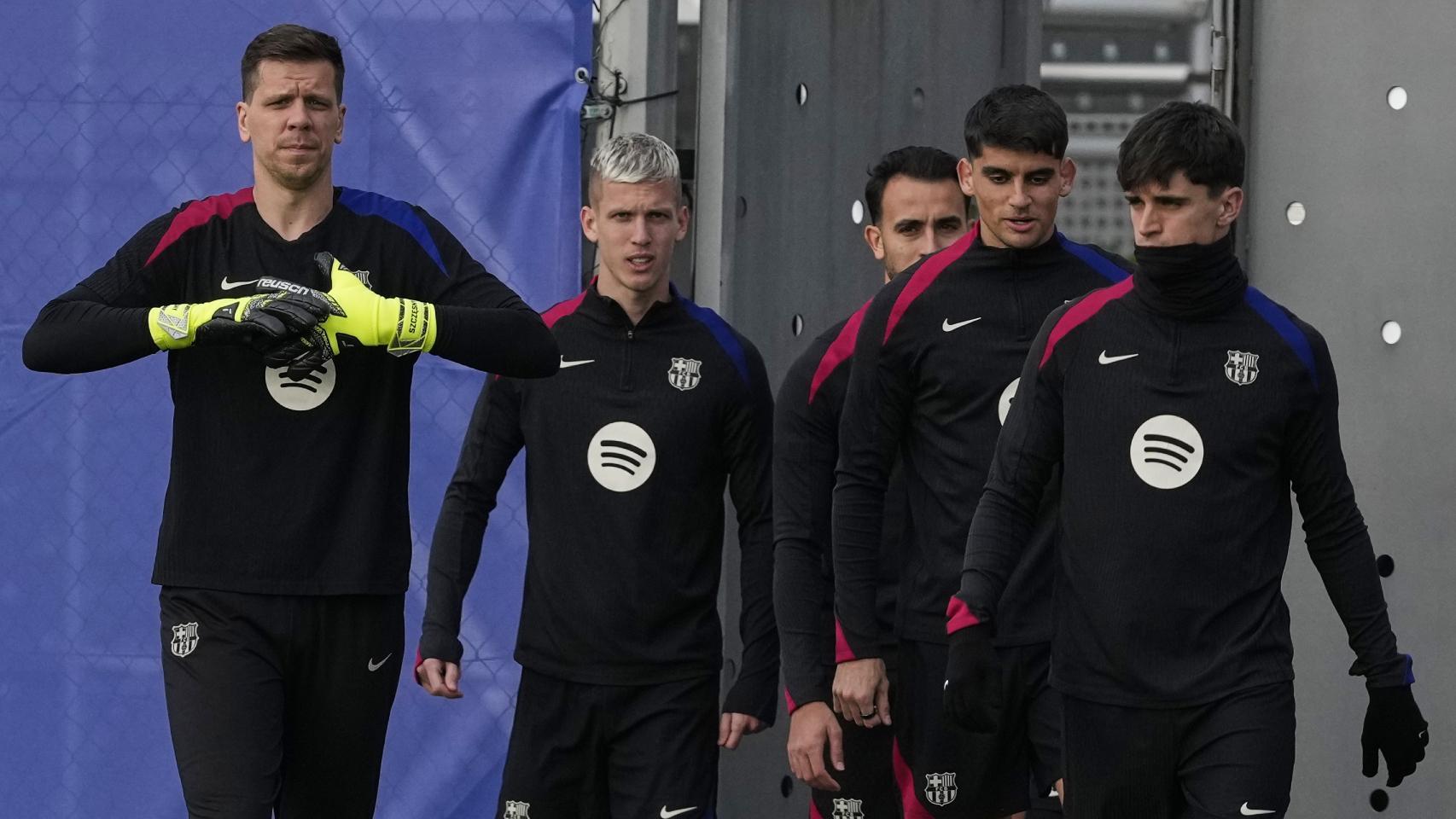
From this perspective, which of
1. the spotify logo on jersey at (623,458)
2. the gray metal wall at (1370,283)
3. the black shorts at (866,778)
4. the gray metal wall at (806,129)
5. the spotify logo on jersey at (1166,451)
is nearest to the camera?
the spotify logo on jersey at (1166,451)

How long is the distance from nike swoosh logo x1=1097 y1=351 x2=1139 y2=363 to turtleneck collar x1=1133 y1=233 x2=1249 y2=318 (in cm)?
11

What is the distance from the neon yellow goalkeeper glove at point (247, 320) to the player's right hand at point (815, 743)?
150 centimetres

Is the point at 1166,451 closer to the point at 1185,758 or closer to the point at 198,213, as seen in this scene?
the point at 1185,758

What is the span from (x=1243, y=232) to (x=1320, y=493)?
2308 millimetres

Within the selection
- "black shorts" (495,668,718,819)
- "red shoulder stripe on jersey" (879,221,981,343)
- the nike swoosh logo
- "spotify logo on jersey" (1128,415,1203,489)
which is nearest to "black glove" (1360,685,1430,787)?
"spotify logo on jersey" (1128,415,1203,489)

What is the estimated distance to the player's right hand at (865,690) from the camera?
4.44m

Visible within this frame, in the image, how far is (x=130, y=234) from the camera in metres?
5.85

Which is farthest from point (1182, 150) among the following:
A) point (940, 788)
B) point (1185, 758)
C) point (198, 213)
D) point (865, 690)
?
point (198, 213)

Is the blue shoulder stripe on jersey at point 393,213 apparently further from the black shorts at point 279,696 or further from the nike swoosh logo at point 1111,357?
the nike swoosh logo at point 1111,357

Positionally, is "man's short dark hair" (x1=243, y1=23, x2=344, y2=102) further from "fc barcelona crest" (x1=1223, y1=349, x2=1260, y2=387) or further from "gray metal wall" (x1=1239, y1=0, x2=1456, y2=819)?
"gray metal wall" (x1=1239, y1=0, x2=1456, y2=819)

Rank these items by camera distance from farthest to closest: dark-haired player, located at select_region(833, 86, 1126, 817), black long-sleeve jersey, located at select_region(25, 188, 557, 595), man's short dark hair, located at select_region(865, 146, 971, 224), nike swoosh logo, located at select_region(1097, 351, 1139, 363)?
man's short dark hair, located at select_region(865, 146, 971, 224), dark-haired player, located at select_region(833, 86, 1126, 817), black long-sleeve jersey, located at select_region(25, 188, 557, 595), nike swoosh logo, located at select_region(1097, 351, 1139, 363)

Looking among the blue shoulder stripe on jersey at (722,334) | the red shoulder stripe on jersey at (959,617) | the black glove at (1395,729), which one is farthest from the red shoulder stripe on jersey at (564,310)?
the black glove at (1395,729)

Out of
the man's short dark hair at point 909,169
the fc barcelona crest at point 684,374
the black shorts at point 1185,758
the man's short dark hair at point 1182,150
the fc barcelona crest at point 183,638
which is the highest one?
the man's short dark hair at point 909,169

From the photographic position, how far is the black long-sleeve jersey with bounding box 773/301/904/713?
4.58 m
